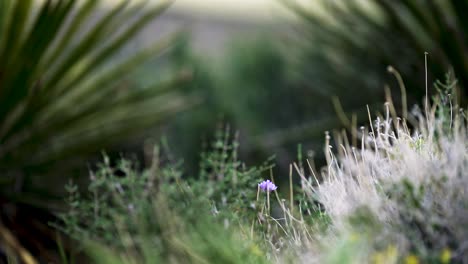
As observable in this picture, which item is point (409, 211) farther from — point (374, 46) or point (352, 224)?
point (374, 46)

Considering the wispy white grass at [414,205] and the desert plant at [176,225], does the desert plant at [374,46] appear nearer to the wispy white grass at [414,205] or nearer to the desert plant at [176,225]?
the desert plant at [176,225]

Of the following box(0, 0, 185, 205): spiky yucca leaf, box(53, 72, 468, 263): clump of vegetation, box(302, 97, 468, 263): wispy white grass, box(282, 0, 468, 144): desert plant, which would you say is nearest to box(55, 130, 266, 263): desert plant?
box(53, 72, 468, 263): clump of vegetation

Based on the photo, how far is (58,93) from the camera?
17.9ft

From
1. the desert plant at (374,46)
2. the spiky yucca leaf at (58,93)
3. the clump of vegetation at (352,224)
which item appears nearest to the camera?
the clump of vegetation at (352,224)

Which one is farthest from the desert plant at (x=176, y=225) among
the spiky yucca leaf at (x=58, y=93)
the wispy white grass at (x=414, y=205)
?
the spiky yucca leaf at (x=58, y=93)

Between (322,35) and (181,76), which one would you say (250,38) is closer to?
(322,35)

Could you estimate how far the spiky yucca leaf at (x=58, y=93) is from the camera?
519 centimetres

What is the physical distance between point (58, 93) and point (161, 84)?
67 cm

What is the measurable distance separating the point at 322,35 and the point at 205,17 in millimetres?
8373

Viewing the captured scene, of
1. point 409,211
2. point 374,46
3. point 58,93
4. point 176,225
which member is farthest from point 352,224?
point 374,46

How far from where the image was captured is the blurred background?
521 cm

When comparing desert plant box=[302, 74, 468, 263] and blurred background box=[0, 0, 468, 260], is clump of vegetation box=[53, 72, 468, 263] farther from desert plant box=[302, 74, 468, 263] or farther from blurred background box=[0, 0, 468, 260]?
blurred background box=[0, 0, 468, 260]

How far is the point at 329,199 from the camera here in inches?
120

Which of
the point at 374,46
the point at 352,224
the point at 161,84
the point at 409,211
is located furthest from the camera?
the point at 374,46
